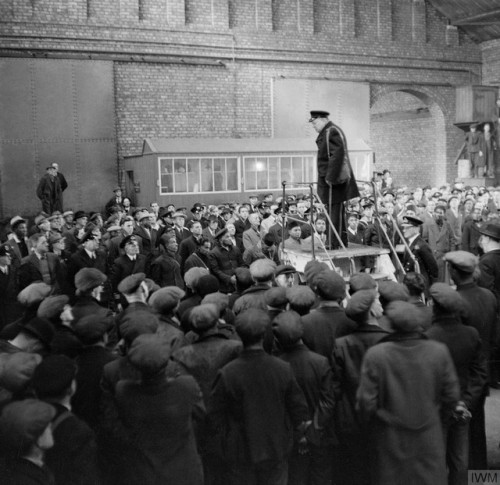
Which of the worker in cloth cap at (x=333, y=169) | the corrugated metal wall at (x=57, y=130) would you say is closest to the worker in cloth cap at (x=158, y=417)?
the worker in cloth cap at (x=333, y=169)

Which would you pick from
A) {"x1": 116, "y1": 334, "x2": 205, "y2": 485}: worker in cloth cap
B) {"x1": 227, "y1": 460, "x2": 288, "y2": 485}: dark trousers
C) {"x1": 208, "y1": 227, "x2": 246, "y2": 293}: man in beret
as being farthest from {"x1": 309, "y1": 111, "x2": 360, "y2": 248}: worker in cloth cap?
{"x1": 116, "y1": 334, "x2": 205, "y2": 485}: worker in cloth cap

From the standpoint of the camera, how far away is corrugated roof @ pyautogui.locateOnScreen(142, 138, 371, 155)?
16094 millimetres

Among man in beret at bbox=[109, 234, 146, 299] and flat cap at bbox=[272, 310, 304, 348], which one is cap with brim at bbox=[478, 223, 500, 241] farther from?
man in beret at bbox=[109, 234, 146, 299]

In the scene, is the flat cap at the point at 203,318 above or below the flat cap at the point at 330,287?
below

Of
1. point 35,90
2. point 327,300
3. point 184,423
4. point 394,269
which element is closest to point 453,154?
point 35,90

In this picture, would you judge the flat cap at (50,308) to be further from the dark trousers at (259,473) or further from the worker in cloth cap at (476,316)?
the worker in cloth cap at (476,316)

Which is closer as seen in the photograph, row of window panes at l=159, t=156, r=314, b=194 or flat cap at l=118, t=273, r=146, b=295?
flat cap at l=118, t=273, r=146, b=295

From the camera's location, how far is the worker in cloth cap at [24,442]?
275 centimetres

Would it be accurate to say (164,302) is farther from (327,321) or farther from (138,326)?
(327,321)

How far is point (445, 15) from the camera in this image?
2108cm

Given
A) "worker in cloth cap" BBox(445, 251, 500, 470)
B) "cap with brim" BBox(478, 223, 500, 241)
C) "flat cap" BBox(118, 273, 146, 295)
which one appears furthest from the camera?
"cap with brim" BBox(478, 223, 500, 241)

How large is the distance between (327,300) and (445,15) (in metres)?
19.6

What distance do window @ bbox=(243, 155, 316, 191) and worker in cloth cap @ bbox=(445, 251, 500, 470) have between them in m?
12.3

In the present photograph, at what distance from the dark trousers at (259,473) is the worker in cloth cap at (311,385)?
0.87ft
